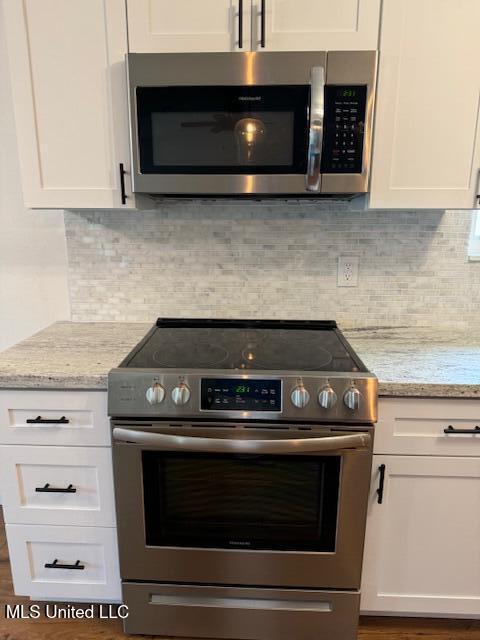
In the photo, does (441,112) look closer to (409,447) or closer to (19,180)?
(409,447)

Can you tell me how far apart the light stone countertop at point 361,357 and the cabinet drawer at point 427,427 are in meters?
0.04

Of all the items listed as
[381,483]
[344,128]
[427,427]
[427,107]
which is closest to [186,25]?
[344,128]

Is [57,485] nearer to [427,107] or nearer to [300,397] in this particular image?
[300,397]

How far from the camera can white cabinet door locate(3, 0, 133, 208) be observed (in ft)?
4.42

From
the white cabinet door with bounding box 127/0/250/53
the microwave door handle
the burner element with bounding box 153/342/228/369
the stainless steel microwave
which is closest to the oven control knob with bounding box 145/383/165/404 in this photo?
the burner element with bounding box 153/342/228/369

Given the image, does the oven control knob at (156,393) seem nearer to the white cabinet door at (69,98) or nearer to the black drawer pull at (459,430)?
the white cabinet door at (69,98)

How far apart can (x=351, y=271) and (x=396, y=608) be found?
1.23 metres

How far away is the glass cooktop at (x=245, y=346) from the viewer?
4.29ft

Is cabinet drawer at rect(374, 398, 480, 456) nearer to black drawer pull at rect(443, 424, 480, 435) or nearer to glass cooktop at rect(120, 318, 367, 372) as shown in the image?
black drawer pull at rect(443, 424, 480, 435)

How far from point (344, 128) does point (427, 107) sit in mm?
285

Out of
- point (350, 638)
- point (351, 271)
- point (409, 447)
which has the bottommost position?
point (350, 638)

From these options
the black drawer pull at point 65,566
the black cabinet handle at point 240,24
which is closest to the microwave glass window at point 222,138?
the black cabinet handle at point 240,24

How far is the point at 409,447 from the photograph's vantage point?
128cm

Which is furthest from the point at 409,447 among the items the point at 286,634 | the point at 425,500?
the point at 286,634
